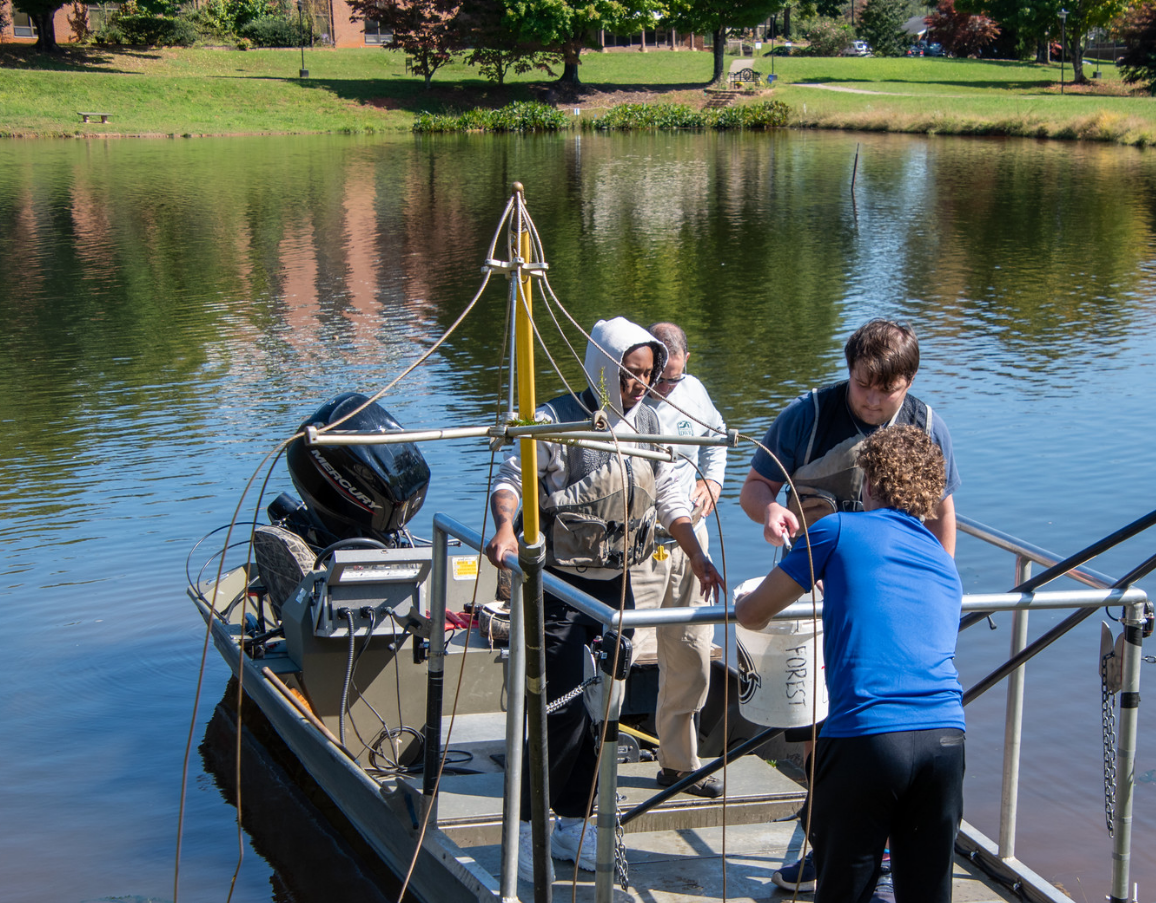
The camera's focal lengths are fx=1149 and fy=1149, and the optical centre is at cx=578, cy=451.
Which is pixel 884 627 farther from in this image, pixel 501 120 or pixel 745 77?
pixel 745 77

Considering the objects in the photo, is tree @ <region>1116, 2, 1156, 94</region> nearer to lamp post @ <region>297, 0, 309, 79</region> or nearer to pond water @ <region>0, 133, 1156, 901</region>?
pond water @ <region>0, 133, 1156, 901</region>

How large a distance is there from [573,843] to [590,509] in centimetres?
117

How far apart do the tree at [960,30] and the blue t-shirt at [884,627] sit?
83930 millimetres

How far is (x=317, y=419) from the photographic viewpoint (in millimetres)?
6758

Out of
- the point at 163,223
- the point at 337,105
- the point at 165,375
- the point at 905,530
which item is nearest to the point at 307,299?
the point at 165,375

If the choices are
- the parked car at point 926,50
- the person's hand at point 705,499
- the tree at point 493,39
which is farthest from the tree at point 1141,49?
the person's hand at point 705,499

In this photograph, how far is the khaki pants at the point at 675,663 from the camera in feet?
14.1

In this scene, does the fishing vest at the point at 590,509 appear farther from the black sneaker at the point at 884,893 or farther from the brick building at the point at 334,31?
the brick building at the point at 334,31

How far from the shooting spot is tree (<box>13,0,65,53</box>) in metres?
56.4

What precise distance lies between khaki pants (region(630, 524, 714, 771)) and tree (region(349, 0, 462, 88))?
59.0 metres

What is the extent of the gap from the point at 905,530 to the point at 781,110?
5422cm

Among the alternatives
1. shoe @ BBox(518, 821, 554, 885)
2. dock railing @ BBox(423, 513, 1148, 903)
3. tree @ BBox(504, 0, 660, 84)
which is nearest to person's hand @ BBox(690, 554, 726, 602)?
dock railing @ BBox(423, 513, 1148, 903)

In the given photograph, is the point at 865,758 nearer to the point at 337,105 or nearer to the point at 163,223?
the point at 163,223

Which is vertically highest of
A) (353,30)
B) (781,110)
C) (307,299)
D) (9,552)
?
(353,30)
